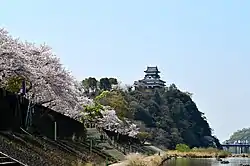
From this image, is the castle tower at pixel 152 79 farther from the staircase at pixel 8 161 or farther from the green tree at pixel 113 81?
the staircase at pixel 8 161

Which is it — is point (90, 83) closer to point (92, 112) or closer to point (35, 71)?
point (92, 112)

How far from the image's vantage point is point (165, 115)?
118 metres

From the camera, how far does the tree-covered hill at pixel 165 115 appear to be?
103 meters

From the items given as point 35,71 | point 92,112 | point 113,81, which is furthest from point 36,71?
point 113,81

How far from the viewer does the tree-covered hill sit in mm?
103375

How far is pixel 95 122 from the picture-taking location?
62.9 m

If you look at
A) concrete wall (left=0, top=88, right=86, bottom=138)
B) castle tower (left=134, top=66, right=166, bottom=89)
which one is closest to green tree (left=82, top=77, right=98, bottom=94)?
castle tower (left=134, top=66, right=166, bottom=89)

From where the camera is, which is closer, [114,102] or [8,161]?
[8,161]

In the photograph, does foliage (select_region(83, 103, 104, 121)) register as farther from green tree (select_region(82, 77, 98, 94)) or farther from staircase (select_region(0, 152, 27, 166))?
staircase (select_region(0, 152, 27, 166))

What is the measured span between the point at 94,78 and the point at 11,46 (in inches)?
3024

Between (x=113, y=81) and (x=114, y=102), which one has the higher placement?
(x=113, y=81)

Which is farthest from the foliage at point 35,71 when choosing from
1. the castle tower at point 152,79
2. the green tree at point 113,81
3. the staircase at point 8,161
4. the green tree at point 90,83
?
the castle tower at point 152,79

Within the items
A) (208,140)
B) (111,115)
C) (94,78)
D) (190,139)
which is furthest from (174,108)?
(111,115)

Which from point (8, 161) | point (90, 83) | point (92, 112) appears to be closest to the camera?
point (8, 161)
